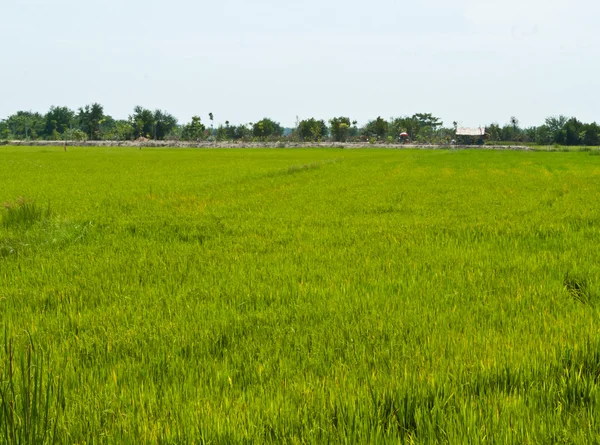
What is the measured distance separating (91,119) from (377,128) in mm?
57529

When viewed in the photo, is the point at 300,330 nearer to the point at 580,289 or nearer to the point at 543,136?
the point at 580,289

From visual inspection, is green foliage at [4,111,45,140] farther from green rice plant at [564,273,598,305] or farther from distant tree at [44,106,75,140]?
green rice plant at [564,273,598,305]

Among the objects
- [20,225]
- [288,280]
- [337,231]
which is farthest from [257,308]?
[20,225]

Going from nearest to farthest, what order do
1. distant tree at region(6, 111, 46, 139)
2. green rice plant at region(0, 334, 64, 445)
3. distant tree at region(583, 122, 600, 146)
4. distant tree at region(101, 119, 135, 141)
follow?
green rice plant at region(0, 334, 64, 445), distant tree at region(583, 122, 600, 146), distant tree at region(101, 119, 135, 141), distant tree at region(6, 111, 46, 139)

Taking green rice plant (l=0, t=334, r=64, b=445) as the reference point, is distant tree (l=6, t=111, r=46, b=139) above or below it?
above

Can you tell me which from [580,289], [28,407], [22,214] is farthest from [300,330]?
[22,214]

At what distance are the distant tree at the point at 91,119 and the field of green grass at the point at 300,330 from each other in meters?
90.7

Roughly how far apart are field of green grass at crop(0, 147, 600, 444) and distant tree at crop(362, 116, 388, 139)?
3124 inches

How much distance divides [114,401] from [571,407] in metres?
2.23

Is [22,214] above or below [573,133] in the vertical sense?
below

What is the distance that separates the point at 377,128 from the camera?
279ft

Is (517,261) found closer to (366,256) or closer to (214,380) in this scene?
(366,256)

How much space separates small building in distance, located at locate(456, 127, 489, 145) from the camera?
247 feet

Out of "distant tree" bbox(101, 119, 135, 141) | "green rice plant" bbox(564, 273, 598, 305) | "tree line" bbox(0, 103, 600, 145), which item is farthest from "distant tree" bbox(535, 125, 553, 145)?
"green rice plant" bbox(564, 273, 598, 305)
